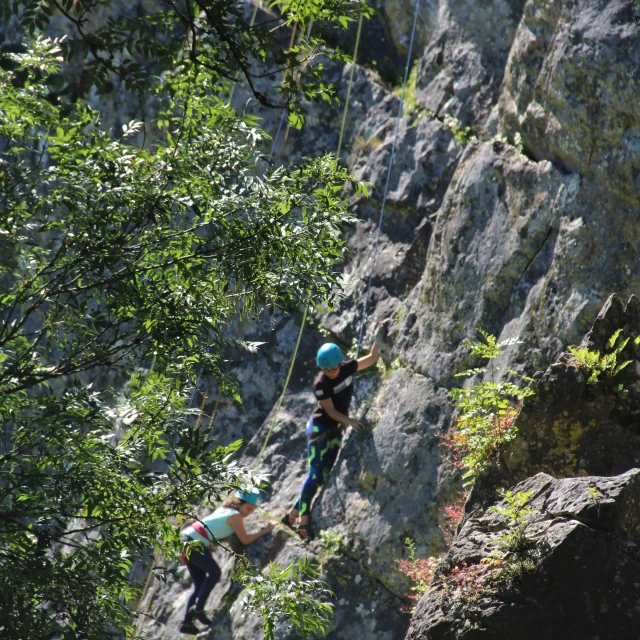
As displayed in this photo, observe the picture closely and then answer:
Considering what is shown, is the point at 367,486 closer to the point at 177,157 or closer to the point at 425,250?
the point at 425,250

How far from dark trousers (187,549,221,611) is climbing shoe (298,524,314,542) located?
107 centimetres

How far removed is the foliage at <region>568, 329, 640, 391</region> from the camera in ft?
16.5

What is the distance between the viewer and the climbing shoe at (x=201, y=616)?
8461 mm

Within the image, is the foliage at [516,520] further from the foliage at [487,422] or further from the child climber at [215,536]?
the child climber at [215,536]

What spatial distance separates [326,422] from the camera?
8391 mm

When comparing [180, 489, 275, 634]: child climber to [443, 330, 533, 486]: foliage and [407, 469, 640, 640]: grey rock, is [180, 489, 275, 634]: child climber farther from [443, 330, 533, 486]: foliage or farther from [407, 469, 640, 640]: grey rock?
[407, 469, 640, 640]: grey rock

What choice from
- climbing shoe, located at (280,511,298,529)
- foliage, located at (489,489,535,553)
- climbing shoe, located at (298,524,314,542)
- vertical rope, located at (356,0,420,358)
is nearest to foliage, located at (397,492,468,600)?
climbing shoe, located at (298,524,314,542)

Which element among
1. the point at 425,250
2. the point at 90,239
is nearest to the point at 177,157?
the point at 90,239

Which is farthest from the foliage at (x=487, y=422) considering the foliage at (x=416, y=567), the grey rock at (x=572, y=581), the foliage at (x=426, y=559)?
the foliage at (x=416, y=567)

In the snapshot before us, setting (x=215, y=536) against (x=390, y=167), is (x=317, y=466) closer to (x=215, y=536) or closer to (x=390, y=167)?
(x=215, y=536)

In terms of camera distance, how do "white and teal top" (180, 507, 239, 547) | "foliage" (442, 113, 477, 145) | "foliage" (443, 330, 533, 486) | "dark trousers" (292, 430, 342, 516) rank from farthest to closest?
"foliage" (442, 113, 477, 145) → "dark trousers" (292, 430, 342, 516) → "white and teal top" (180, 507, 239, 547) → "foliage" (443, 330, 533, 486)

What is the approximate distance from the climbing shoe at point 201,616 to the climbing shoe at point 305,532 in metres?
1.46

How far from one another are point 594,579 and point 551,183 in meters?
4.43

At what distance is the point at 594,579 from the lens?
13.0 ft
